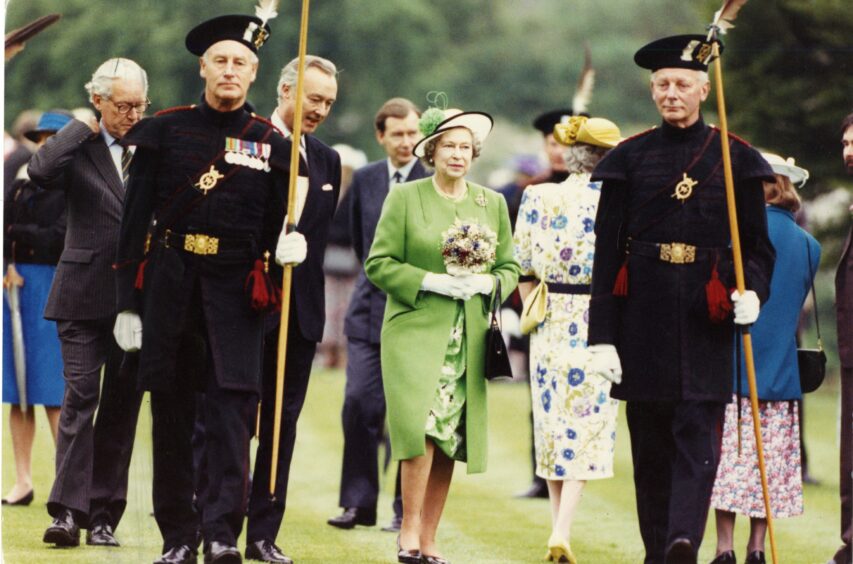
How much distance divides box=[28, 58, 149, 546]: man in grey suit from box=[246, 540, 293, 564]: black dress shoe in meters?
0.83

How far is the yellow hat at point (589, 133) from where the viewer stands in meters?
10.6

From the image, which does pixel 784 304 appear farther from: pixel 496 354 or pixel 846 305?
pixel 496 354

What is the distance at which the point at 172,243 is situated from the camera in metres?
8.81

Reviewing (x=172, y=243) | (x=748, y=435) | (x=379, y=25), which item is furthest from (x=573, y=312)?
(x=379, y=25)

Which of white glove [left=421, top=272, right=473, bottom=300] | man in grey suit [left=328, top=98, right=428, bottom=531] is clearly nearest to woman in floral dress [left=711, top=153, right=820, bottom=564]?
white glove [left=421, top=272, right=473, bottom=300]

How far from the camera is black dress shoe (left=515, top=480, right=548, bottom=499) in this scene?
13672 millimetres

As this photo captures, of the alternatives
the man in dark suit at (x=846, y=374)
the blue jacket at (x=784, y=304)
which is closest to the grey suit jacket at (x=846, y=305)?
the man in dark suit at (x=846, y=374)

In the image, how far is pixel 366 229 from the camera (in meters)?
11.9

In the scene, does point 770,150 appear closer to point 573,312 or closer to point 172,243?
point 573,312

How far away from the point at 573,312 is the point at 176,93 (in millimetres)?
20056

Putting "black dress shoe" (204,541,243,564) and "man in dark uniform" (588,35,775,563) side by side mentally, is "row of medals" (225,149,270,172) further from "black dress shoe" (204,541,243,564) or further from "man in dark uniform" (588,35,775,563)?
"black dress shoe" (204,541,243,564)

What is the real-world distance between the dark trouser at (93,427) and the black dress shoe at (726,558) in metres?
2.95

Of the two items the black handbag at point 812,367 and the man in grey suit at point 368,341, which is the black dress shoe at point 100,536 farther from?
the black handbag at point 812,367

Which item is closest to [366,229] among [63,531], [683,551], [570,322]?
[570,322]
